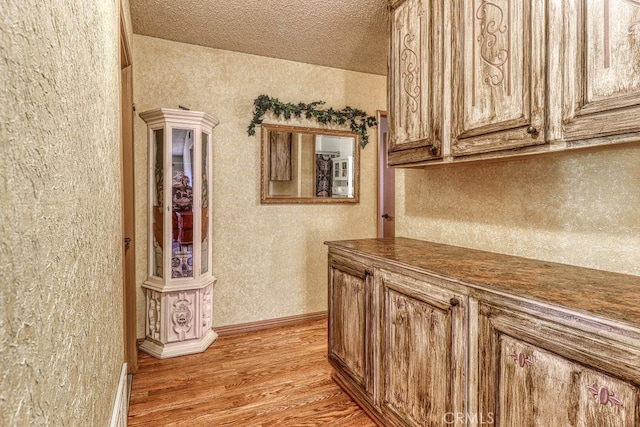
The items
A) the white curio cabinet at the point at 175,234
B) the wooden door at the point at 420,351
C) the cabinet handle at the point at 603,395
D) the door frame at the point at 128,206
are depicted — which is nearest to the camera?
the cabinet handle at the point at 603,395

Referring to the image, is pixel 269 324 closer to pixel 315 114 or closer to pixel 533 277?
pixel 315 114

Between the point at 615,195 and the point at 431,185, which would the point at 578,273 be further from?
the point at 431,185

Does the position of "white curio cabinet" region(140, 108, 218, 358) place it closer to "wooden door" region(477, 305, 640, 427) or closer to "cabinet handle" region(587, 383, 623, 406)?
"wooden door" region(477, 305, 640, 427)

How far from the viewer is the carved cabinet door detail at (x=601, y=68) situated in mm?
1127

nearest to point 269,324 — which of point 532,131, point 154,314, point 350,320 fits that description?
point 154,314

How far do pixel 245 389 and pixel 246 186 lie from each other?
1.71m

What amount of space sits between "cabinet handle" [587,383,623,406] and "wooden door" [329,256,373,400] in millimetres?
1052

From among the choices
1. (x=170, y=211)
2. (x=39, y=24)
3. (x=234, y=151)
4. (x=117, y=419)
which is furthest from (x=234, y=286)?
(x=39, y=24)

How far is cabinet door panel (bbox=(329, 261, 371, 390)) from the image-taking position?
1980mm

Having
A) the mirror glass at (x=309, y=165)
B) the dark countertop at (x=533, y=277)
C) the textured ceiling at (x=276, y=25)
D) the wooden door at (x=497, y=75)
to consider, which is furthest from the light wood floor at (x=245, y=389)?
the textured ceiling at (x=276, y=25)

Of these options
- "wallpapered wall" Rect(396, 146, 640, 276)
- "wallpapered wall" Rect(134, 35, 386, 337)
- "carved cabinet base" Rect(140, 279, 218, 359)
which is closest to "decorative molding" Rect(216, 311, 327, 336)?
"wallpapered wall" Rect(134, 35, 386, 337)

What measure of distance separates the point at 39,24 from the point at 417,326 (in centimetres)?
157

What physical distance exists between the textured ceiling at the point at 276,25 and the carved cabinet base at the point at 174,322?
6.67 feet

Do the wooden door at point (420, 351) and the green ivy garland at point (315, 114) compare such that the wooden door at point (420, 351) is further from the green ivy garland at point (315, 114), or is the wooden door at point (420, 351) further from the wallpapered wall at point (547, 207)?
the green ivy garland at point (315, 114)
